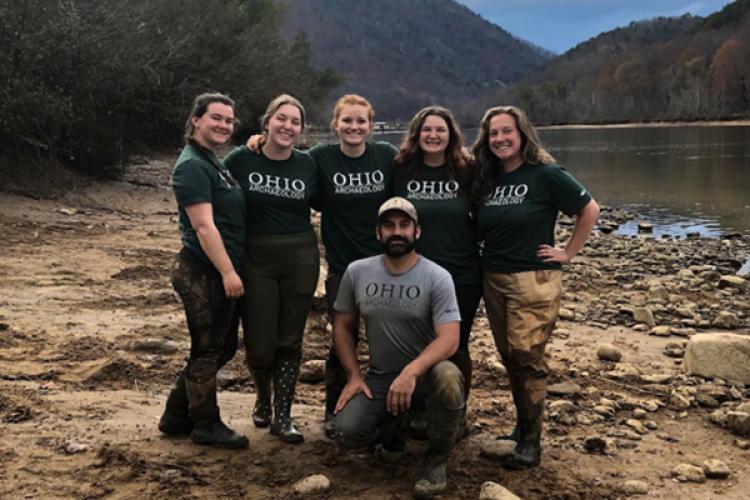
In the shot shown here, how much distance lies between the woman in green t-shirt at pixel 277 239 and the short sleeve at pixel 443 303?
0.88m

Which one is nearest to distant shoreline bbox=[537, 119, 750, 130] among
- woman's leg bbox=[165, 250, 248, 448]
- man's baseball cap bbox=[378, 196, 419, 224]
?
man's baseball cap bbox=[378, 196, 419, 224]

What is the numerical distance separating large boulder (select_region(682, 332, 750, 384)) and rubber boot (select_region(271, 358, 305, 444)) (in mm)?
4001

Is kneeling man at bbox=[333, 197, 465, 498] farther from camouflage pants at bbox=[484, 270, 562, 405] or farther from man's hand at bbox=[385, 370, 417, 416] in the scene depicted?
camouflage pants at bbox=[484, 270, 562, 405]

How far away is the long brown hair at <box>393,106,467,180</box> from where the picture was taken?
480cm

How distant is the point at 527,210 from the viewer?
15.1 ft

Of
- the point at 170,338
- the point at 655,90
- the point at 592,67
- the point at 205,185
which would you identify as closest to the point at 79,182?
the point at 170,338

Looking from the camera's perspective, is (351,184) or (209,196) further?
(351,184)

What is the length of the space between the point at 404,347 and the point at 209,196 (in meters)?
1.44

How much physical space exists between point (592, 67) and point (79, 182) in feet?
640

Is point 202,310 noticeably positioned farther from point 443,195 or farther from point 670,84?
point 670,84

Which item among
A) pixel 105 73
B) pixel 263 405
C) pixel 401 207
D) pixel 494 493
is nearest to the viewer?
pixel 494 493

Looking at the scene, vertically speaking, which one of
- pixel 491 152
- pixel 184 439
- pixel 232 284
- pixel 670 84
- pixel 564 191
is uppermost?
pixel 670 84

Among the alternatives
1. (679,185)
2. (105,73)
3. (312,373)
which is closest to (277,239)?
(312,373)

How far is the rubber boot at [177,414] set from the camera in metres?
4.64
